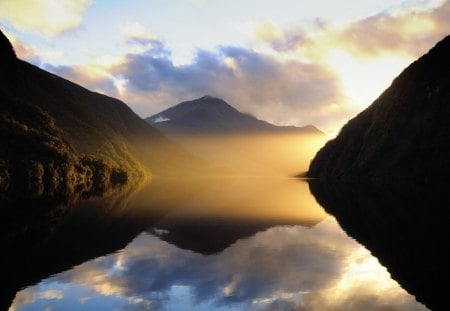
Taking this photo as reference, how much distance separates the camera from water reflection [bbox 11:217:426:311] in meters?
24.1

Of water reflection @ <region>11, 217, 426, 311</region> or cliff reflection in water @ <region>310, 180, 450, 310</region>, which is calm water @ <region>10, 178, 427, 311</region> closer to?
water reflection @ <region>11, 217, 426, 311</region>

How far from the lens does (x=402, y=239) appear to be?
43969 mm

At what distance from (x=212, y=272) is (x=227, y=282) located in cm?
304

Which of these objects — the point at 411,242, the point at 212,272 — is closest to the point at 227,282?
the point at 212,272

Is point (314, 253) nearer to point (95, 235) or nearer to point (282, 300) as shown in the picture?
point (282, 300)

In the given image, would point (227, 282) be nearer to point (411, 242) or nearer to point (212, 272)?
point (212, 272)

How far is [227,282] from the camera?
2889cm

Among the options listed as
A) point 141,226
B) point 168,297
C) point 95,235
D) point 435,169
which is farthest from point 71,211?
point 435,169

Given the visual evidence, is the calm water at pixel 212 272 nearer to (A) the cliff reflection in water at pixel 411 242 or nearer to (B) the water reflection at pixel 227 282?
(B) the water reflection at pixel 227 282

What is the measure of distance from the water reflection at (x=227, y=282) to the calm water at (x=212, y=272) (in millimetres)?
61

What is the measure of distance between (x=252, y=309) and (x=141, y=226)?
34.8 metres

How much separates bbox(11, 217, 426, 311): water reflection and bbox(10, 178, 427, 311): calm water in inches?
2.4

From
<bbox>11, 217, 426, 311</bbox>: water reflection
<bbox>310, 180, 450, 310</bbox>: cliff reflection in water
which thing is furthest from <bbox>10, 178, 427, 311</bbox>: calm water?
<bbox>310, 180, 450, 310</bbox>: cliff reflection in water

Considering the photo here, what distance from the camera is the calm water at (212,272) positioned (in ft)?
80.2
